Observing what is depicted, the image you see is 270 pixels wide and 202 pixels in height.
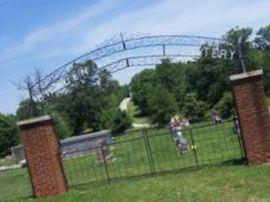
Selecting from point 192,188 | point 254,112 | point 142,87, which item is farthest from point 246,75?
point 142,87

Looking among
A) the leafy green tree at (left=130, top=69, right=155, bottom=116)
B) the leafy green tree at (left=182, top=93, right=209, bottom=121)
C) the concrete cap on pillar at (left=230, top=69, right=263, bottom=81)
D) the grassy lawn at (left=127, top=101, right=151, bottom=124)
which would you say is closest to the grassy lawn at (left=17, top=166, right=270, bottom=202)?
the concrete cap on pillar at (left=230, top=69, right=263, bottom=81)

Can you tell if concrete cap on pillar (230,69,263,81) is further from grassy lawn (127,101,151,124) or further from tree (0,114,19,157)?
grassy lawn (127,101,151,124)

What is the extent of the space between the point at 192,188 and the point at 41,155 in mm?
3892

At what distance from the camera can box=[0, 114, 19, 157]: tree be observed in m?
70.9

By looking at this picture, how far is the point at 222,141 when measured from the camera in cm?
2562

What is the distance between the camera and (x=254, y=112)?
14781 millimetres

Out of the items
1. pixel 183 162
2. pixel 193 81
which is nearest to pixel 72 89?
pixel 183 162

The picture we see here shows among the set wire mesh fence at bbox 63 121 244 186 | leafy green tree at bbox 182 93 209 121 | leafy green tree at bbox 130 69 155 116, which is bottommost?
wire mesh fence at bbox 63 121 244 186

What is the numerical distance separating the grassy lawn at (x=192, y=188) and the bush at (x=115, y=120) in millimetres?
56582

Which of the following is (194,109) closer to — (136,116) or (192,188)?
(136,116)

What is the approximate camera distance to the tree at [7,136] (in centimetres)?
7095

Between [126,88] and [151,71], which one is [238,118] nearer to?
[151,71]

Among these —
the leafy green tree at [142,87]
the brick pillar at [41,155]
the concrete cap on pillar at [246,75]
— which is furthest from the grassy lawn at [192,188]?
the leafy green tree at [142,87]

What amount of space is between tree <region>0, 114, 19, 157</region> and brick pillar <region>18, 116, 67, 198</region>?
5579 cm
